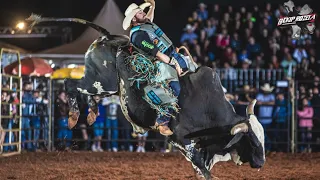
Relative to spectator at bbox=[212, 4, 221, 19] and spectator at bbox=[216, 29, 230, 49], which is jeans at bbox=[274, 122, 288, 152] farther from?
spectator at bbox=[212, 4, 221, 19]

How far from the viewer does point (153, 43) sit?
17.9ft

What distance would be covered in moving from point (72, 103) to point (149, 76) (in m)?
1.11

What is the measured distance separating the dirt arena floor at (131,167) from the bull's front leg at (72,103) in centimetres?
86

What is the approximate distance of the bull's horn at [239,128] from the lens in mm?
5141

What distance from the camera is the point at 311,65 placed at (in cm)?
1236

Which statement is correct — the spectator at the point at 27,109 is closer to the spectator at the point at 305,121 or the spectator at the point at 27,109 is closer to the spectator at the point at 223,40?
the spectator at the point at 223,40

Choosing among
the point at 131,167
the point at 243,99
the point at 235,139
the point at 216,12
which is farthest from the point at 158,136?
the point at 235,139

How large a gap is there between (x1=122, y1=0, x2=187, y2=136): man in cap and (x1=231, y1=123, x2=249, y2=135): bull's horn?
62 cm

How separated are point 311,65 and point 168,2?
579 cm

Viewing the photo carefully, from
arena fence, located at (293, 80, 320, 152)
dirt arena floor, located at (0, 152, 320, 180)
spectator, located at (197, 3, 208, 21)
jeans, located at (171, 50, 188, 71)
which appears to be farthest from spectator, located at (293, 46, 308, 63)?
jeans, located at (171, 50, 188, 71)

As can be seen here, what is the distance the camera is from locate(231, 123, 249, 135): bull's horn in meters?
5.14

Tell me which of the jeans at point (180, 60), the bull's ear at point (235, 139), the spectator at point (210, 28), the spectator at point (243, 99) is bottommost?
the bull's ear at point (235, 139)

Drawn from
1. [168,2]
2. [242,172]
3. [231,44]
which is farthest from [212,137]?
[168,2]

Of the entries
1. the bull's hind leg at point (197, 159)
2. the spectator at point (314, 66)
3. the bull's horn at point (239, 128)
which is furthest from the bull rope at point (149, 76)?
the spectator at point (314, 66)
